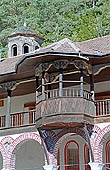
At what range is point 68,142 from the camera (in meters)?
23.2

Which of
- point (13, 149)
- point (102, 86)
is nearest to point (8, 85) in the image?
point (13, 149)

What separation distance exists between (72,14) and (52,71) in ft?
98.7

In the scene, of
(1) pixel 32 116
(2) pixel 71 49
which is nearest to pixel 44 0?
(1) pixel 32 116

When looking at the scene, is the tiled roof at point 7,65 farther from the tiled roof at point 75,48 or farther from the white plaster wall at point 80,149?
the white plaster wall at point 80,149

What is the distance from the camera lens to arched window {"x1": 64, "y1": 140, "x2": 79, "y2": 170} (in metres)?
22.6

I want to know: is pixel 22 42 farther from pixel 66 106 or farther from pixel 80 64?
pixel 66 106

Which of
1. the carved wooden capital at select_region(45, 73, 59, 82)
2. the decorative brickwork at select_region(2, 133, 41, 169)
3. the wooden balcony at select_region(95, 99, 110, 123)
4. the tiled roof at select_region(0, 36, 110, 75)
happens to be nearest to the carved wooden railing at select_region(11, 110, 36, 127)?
the decorative brickwork at select_region(2, 133, 41, 169)

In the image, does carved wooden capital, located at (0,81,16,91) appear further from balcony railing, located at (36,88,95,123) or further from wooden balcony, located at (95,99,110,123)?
wooden balcony, located at (95,99,110,123)

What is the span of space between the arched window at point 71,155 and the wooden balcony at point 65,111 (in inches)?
145

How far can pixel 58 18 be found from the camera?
49.5m

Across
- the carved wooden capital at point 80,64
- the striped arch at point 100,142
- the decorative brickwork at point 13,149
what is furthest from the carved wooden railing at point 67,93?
the decorative brickwork at point 13,149

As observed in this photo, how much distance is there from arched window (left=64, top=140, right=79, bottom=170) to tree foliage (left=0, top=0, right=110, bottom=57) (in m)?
21.7

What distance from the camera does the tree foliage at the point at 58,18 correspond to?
147 feet

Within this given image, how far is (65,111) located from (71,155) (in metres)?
4.89
